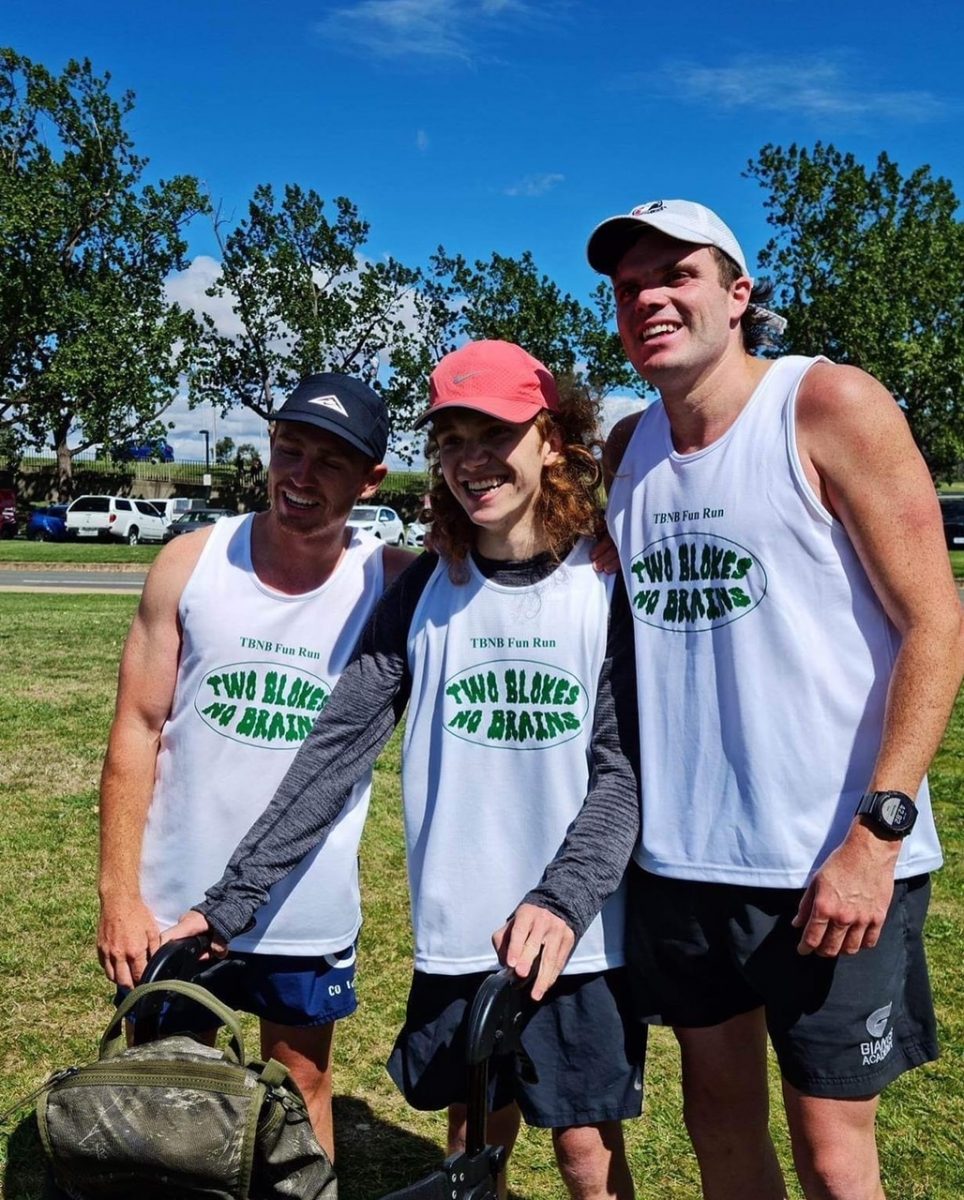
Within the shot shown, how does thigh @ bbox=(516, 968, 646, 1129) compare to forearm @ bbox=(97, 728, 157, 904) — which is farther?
forearm @ bbox=(97, 728, 157, 904)

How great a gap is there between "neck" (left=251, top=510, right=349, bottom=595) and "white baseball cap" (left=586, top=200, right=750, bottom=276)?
90 cm

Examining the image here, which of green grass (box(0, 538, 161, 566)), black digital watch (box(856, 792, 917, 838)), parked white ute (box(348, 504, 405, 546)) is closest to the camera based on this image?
black digital watch (box(856, 792, 917, 838))

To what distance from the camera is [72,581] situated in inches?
859

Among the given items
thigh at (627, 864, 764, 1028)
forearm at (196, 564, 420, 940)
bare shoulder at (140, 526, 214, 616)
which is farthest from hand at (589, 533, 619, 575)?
bare shoulder at (140, 526, 214, 616)

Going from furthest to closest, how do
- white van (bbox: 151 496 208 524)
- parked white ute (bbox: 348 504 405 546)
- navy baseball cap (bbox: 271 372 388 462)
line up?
white van (bbox: 151 496 208 524)
parked white ute (bbox: 348 504 405 546)
navy baseball cap (bbox: 271 372 388 462)

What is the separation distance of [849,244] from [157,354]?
842 inches

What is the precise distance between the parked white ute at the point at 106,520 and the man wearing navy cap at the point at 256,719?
33844mm

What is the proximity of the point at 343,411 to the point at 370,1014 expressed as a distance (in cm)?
270

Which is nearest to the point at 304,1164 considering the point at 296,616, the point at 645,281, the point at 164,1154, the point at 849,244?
the point at 164,1154

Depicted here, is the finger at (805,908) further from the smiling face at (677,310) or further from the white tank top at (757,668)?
the smiling face at (677,310)

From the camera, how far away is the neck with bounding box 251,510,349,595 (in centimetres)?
271

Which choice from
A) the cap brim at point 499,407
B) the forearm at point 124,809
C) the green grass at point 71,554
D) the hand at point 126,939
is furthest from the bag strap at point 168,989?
the green grass at point 71,554

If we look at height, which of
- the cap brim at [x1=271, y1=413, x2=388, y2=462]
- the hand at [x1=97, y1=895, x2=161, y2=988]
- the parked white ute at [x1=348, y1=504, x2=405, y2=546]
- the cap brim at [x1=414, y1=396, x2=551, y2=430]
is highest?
the parked white ute at [x1=348, y1=504, x2=405, y2=546]

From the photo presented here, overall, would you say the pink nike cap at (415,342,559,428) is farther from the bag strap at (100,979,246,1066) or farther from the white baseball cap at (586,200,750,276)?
the bag strap at (100,979,246,1066)
